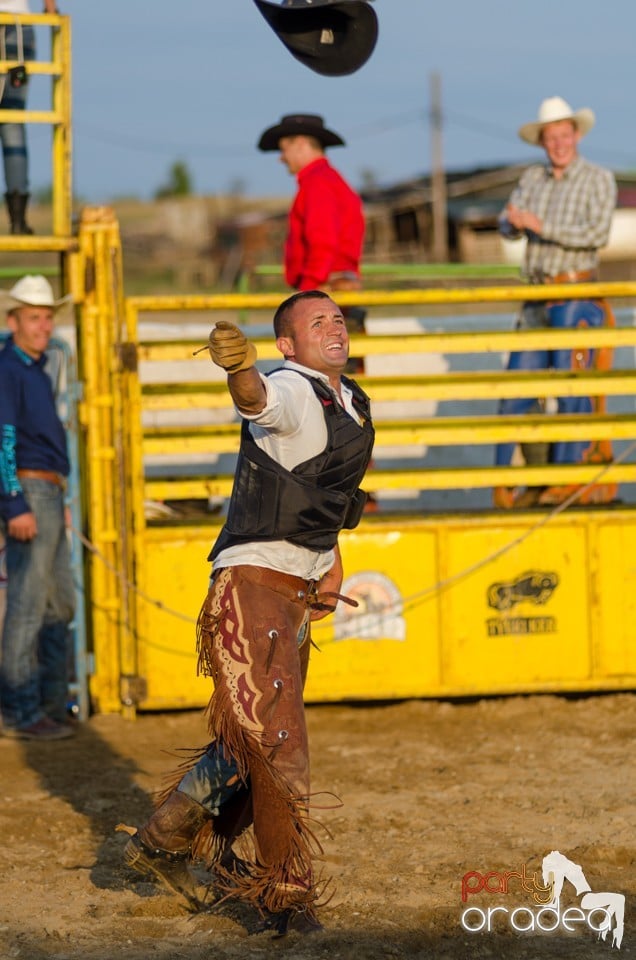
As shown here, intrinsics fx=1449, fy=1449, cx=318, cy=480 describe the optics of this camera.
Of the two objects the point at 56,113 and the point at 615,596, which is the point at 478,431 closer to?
the point at 615,596

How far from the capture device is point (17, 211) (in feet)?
26.4

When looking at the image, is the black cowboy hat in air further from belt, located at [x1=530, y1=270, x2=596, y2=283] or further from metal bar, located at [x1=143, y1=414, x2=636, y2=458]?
belt, located at [x1=530, y1=270, x2=596, y2=283]

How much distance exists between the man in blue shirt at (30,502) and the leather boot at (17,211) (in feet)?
1.86

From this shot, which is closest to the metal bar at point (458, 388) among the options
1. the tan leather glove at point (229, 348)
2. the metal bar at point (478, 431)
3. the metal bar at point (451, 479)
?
the metal bar at point (478, 431)

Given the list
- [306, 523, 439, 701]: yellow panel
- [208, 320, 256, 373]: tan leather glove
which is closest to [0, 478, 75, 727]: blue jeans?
[306, 523, 439, 701]: yellow panel

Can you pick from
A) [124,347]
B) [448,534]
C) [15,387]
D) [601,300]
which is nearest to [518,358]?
[601,300]

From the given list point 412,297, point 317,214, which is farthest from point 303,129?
point 412,297

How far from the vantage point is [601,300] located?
8508 millimetres

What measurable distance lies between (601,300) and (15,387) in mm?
3436

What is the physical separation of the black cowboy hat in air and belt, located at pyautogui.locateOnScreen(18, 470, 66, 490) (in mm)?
2566

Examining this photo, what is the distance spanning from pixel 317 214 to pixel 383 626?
7.78ft

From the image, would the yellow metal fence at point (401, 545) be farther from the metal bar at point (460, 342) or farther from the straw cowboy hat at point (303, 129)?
the straw cowboy hat at point (303, 129)

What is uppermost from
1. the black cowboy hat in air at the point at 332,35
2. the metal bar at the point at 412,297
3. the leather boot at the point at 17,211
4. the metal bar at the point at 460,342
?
the black cowboy hat in air at the point at 332,35

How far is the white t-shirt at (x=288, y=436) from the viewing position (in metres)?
4.42
